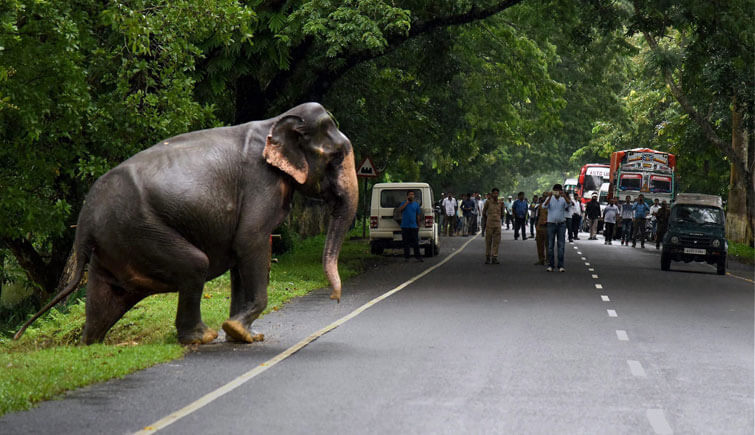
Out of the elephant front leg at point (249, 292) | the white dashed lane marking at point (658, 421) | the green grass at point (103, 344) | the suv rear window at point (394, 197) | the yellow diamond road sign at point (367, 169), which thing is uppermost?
the yellow diamond road sign at point (367, 169)

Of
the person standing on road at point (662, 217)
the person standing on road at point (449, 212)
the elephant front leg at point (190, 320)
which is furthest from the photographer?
the person standing on road at point (449, 212)

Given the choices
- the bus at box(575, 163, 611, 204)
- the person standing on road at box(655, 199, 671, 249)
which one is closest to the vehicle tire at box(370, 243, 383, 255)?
the person standing on road at box(655, 199, 671, 249)

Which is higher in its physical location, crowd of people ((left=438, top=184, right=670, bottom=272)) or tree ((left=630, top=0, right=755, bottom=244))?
tree ((left=630, top=0, right=755, bottom=244))

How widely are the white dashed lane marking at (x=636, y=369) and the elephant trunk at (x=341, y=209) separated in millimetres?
3179

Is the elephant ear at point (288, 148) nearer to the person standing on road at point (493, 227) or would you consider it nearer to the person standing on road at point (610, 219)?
the person standing on road at point (493, 227)

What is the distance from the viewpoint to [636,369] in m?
10.3

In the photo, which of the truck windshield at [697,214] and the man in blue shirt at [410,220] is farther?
the truck windshield at [697,214]

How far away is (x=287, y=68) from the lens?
19.6 meters

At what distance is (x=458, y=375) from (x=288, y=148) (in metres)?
3.27

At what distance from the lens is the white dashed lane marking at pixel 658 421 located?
291 inches

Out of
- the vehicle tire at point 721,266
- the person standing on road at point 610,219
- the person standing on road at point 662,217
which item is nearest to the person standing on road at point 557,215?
the vehicle tire at point 721,266

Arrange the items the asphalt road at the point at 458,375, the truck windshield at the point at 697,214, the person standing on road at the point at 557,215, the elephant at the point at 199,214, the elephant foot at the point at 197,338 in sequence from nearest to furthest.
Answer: the asphalt road at the point at 458,375, the elephant at the point at 199,214, the elephant foot at the point at 197,338, the person standing on road at the point at 557,215, the truck windshield at the point at 697,214

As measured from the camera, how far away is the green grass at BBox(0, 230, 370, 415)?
28.1 ft

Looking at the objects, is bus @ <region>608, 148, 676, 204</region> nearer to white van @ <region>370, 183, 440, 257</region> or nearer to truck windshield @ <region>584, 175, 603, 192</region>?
truck windshield @ <region>584, 175, 603, 192</region>
